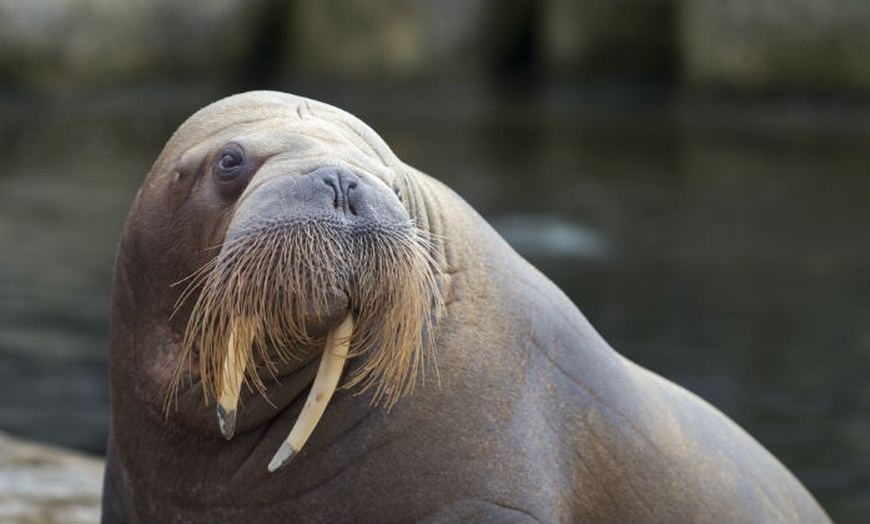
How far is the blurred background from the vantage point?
426 inches

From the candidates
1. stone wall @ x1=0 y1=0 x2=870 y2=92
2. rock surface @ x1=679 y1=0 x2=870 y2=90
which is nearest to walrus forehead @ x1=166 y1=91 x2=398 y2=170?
rock surface @ x1=679 y1=0 x2=870 y2=90

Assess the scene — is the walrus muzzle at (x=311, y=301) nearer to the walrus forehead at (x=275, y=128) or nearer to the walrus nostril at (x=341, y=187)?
the walrus nostril at (x=341, y=187)

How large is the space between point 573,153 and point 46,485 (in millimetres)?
11781

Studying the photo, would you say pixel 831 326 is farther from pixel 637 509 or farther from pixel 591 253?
pixel 637 509

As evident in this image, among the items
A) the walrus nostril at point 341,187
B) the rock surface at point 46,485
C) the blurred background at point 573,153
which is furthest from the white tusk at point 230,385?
the blurred background at point 573,153

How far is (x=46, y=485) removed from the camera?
6.01 meters

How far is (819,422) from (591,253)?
4728 mm

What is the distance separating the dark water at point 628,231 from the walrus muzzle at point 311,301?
15.9 ft

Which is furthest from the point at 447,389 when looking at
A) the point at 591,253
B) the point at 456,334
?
Answer: the point at 591,253

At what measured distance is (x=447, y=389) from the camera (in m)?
3.97

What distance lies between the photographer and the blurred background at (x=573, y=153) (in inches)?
426

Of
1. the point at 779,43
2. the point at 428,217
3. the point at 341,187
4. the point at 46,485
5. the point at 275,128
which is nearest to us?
the point at 341,187

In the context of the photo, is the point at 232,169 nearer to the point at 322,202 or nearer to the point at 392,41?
the point at 322,202

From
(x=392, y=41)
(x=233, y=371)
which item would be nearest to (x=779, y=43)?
(x=392, y=41)
